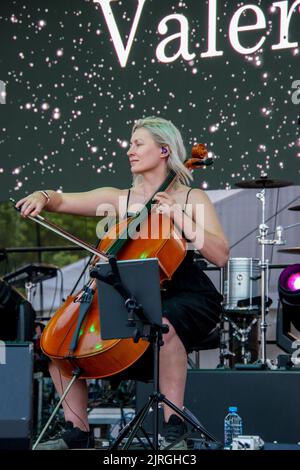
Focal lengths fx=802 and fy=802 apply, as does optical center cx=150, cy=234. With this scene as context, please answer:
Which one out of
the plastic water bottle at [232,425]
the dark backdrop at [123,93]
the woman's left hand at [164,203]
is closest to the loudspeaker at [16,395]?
the woman's left hand at [164,203]

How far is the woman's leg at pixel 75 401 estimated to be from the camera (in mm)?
3068

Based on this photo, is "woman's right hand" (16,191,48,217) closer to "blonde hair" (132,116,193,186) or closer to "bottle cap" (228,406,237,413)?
"blonde hair" (132,116,193,186)

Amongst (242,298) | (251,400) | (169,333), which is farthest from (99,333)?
(242,298)

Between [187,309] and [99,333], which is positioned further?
[187,309]

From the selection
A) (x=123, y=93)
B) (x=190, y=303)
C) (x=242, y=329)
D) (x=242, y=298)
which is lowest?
(x=242, y=329)

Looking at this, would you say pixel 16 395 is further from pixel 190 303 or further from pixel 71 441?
A: pixel 190 303

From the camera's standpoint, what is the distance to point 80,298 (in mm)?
3066

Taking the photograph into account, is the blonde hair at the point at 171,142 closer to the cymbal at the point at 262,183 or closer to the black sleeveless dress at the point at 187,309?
the black sleeveless dress at the point at 187,309

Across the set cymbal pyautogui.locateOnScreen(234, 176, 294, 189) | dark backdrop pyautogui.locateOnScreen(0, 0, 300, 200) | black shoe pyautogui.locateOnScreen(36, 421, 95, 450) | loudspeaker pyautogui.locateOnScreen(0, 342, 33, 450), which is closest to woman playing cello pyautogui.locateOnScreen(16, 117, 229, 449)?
black shoe pyautogui.locateOnScreen(36, 421, 95, 450)

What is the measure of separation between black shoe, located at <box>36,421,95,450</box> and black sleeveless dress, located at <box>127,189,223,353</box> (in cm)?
52

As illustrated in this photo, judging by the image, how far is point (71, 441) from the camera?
117 inches

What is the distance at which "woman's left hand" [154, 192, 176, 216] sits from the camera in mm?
3092

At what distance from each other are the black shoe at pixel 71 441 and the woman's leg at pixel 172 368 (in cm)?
34

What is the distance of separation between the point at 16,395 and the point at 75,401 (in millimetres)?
268
